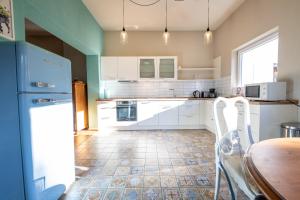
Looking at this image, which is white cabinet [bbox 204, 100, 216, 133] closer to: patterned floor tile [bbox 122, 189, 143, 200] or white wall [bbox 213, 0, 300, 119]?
white wall [bbox 213, 0, 300, 119]

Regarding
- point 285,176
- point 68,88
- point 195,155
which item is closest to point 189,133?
point 195,155

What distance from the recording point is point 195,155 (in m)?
2.75

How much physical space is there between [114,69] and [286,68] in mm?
3551

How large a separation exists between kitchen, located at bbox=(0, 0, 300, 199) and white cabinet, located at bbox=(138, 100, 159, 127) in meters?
0.02

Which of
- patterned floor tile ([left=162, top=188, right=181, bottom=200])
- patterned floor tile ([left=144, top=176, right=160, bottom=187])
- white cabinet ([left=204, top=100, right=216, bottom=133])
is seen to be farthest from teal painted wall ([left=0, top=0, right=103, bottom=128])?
white cabinet ([left=204, top=100, right=216, bottom=133])

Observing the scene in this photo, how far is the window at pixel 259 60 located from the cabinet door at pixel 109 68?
2916 mm

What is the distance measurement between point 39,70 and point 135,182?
147 cm

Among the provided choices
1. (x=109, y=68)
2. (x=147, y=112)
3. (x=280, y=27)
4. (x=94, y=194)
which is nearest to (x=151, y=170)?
(x=94, y=194)

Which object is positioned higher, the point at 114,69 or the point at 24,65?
the point at 114,69

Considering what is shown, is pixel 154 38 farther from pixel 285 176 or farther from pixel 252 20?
pixel 285 176

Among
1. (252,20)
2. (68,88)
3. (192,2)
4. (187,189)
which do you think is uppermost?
(192,2)

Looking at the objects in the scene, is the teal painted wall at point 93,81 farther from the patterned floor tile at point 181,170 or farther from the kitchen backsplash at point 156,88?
the patterned floor tile at point 181,170

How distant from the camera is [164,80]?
15.5ft

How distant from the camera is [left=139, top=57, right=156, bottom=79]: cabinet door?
4629mm
